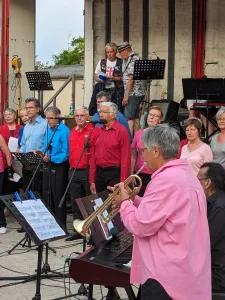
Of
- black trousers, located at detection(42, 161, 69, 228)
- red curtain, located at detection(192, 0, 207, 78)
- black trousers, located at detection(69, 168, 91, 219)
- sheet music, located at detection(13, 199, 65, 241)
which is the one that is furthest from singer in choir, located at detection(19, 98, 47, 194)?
red curtain, located at detection(192, 0, 207, 78)

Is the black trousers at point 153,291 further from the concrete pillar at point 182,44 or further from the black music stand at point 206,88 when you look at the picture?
the concrete pillar at point 182,44

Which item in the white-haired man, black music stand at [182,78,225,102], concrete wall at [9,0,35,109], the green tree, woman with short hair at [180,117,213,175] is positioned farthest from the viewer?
the green tree

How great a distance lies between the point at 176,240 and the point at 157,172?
42 cm

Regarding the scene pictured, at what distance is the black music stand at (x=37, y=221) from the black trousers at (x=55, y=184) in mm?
3161

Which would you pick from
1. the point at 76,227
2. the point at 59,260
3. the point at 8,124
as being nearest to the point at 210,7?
the point at 8,124

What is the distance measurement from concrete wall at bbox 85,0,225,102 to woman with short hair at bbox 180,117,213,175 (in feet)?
14.4

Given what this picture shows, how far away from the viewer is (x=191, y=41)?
12.1 meters

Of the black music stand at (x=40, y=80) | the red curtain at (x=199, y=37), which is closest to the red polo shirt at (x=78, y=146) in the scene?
the black music stand at (x=40, y=80)

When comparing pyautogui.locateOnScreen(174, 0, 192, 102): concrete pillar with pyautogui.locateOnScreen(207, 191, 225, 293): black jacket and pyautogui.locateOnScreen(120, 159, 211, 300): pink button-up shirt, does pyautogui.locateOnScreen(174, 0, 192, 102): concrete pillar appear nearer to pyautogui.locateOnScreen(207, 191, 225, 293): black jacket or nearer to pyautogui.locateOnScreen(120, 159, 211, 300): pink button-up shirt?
pyautogui.locateOnScreen(207, 191, 225, 293): black jacket

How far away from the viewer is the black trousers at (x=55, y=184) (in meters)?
8.46

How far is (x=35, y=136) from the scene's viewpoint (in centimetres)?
874

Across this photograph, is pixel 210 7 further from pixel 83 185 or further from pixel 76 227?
pixel 76 227

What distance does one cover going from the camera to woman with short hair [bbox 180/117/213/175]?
24.0 feet

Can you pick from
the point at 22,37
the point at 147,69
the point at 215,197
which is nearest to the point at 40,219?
the point at 215,197
